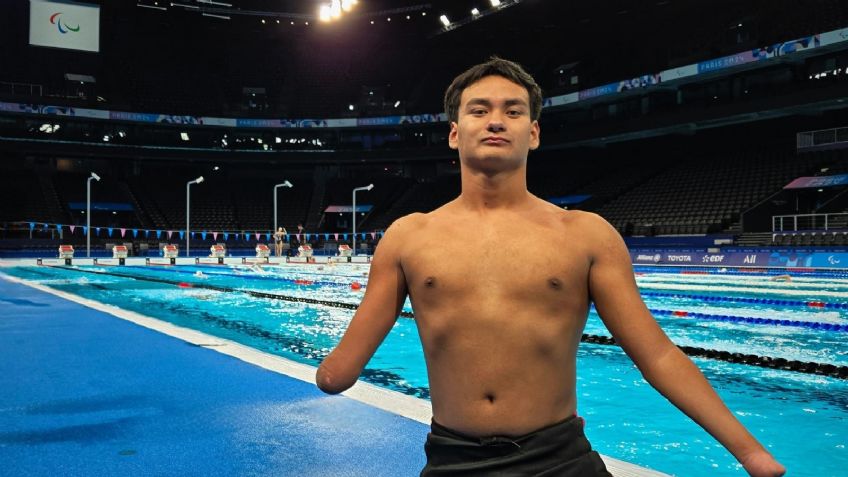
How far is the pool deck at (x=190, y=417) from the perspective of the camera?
2.79 meters

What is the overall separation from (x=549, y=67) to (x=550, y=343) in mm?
44796

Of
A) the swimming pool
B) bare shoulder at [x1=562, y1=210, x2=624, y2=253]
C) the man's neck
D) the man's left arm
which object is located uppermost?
the man's neck

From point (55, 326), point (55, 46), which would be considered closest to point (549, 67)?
point (55, 46)

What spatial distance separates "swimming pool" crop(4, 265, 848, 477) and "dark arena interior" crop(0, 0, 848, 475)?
9434mm

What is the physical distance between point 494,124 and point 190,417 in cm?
255

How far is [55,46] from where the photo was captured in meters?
41.6

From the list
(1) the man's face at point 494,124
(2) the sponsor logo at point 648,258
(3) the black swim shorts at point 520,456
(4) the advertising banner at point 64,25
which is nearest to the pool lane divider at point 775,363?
(3) the black swim shorts at point 520,456

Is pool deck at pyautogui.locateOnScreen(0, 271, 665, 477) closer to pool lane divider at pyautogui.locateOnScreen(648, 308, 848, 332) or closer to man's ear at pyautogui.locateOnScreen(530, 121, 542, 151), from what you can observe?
man's ear at pyautogui.locateOnScreen(530, 121, 542, 151)

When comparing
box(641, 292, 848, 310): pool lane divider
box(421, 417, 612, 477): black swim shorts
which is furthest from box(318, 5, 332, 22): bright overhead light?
box(421, 417, 612, 477): black swim shorts

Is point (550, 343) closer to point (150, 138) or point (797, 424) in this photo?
point (797, 424)

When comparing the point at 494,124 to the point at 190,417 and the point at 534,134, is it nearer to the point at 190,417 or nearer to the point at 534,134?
the point at 534,134

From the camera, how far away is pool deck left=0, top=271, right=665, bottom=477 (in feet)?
9.16

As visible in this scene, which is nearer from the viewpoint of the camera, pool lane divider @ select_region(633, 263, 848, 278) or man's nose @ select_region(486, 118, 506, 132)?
man's nose @ select_region(486, 118, 506, 132)

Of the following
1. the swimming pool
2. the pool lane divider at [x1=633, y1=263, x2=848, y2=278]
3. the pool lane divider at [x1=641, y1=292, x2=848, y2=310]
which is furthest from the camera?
the pool lane divider at [x1=633, y1=263, x2=848, y2=278]
